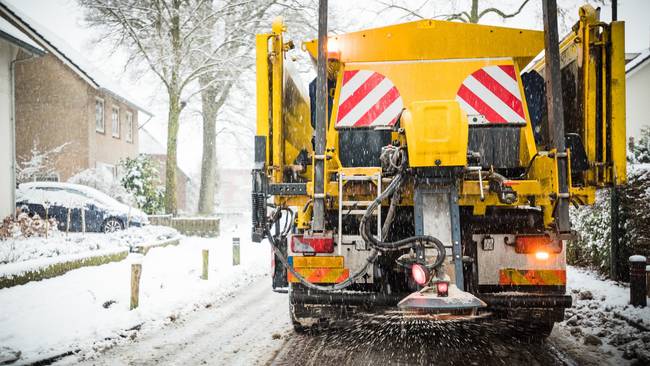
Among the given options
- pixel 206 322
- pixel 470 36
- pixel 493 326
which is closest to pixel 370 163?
pixel 470 36

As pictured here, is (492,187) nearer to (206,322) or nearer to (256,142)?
(256,142)

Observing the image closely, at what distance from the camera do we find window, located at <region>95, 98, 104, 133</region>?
73.5ft

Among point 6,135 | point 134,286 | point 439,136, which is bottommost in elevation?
point 134,286

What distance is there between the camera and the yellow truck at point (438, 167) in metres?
3.85

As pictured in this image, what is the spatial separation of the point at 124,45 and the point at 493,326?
16.9 metres

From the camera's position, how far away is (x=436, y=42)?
5.05 metres

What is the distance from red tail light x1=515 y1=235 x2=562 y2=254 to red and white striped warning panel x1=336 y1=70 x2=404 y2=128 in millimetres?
1692

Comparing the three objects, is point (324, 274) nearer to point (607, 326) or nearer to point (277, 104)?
point (277, 104)

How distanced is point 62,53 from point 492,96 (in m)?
18.3

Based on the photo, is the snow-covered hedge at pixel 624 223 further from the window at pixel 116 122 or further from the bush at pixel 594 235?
the window at pixel 116 122

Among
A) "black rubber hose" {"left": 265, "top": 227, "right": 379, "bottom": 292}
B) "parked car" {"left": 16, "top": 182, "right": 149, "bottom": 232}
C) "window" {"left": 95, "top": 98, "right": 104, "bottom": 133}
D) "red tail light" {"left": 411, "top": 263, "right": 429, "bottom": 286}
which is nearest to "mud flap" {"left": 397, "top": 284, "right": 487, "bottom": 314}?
"red tail light" {"left": 411, "top": 263, "right": 429, "bottom": 286}

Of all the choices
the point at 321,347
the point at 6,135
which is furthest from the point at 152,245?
the point at 321,347

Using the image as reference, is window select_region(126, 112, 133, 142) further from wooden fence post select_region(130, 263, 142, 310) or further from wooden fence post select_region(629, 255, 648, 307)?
wooden fence post select_region(629, 255, 648, 307)

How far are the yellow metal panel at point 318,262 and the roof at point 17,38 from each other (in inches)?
421
